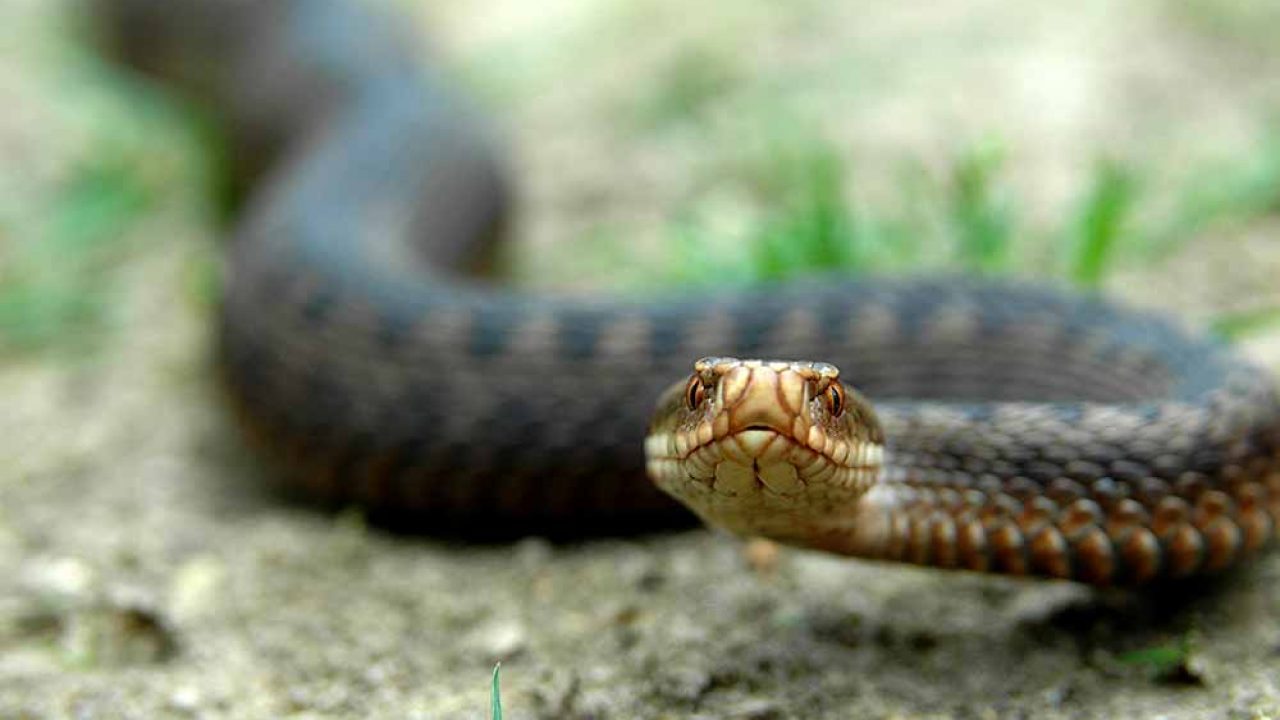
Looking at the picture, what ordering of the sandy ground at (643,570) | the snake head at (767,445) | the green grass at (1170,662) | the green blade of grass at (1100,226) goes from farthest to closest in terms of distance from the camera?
the green blade of grass at (1100,226) < the sandy ground at (643,570) < the green grass at (1170,662) < the snake head at (767,445)

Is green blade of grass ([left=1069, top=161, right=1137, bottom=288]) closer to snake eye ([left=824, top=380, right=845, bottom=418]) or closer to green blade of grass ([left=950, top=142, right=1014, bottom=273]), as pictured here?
green blade of grass ([left=950, top=142, right=1014, bottom=273])

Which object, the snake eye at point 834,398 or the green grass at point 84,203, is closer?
the snake eye at point 834,398

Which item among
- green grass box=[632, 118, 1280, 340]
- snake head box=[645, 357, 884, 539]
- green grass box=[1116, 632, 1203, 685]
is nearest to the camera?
snake head box=[645, 357, 884, 539]

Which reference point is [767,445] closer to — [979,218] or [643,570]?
[643,570]

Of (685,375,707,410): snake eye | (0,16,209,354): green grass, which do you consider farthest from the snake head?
(0,16,209,354): green grass

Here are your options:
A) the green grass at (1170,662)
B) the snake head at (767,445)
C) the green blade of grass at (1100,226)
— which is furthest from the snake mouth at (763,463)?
the green blade of grass at (1100,226)

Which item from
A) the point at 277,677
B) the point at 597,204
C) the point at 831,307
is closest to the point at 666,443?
the point at 277,677

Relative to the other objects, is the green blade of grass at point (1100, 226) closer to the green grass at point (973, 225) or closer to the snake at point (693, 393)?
the green grass at point (973, 225)
